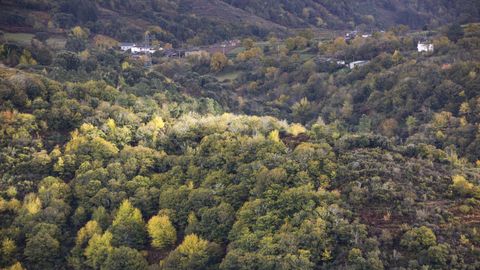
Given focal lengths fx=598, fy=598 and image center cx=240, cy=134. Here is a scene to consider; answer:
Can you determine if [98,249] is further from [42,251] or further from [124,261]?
[42,251]

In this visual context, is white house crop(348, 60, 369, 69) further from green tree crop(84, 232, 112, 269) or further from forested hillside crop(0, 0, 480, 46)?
green tree crop(84, 232, 112, 269)

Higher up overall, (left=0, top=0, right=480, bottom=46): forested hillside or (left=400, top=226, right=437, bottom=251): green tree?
(left=400, top=226, right=437, bottom=251): green tree

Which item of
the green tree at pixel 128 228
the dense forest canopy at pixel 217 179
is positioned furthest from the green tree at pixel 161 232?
the green tree at pixel 128 228

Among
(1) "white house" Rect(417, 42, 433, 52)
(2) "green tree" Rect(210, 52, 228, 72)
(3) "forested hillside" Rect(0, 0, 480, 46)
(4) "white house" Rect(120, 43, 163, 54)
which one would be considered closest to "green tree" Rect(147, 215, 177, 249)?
(1) "white house" Rect(417, 42, 433, 52)

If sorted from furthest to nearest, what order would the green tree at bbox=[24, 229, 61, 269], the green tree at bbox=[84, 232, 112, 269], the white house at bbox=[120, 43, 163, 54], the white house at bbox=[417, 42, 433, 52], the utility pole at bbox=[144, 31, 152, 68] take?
the white house at bbox=[120, 43, 163, 54] → the utility pole at bbox=[144, 31, 152, 68] → the white house at bbox=[417, 42, 433, 52] → the green tree at bbox=[24, 229, 61, 269] → the green tree at bbox=[84, 232, 112, 269]

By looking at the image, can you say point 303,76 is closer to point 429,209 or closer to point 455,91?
point 455,91

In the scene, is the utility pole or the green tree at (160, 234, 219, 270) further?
the utility pole

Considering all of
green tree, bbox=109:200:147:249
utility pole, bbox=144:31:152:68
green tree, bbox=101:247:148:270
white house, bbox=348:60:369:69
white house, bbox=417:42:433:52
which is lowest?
utility pole, bbox=144:31:152:68

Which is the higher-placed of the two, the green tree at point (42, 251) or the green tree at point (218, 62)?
the green tree at point (42, 251)

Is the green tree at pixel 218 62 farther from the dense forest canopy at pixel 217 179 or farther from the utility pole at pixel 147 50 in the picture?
the dense forest canopy at pixel 217 179

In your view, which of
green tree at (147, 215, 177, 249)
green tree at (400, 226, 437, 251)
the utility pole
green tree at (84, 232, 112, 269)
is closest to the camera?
green tree at (400, 226, 437, 251)

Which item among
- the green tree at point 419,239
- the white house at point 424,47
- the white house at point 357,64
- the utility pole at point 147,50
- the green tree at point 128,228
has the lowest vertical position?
the utility pole at point 147,50

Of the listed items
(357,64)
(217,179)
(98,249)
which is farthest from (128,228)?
(357,64)
